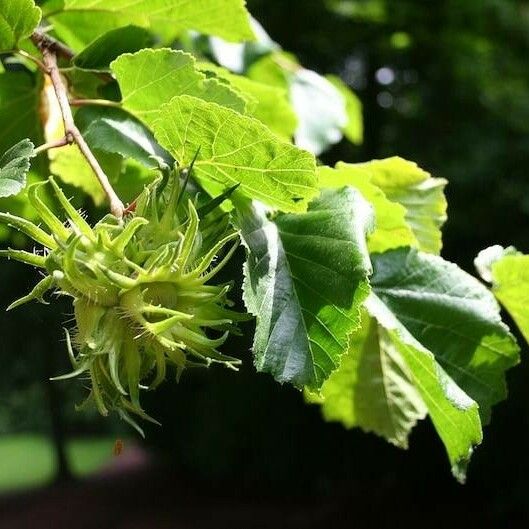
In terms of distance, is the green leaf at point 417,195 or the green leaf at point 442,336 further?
the green leaf at point 417,195

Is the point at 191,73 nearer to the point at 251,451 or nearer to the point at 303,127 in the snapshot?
the point at 303,127

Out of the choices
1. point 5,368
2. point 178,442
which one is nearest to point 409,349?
point 178,442

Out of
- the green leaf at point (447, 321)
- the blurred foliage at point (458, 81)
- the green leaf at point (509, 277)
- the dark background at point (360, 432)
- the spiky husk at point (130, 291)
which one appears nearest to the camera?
the spiky husk at point (130, 291)

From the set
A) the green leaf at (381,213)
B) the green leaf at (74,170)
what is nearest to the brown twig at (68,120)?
the green leaf at (74,170)

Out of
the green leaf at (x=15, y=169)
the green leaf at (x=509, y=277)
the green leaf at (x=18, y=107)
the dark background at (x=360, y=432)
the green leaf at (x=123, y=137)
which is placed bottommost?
the dark background at (x=360, y=432)

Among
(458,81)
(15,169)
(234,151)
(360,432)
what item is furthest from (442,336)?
(360,432)

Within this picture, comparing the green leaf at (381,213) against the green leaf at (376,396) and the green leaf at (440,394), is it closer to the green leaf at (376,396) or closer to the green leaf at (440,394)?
the green leaf at (440,394)
